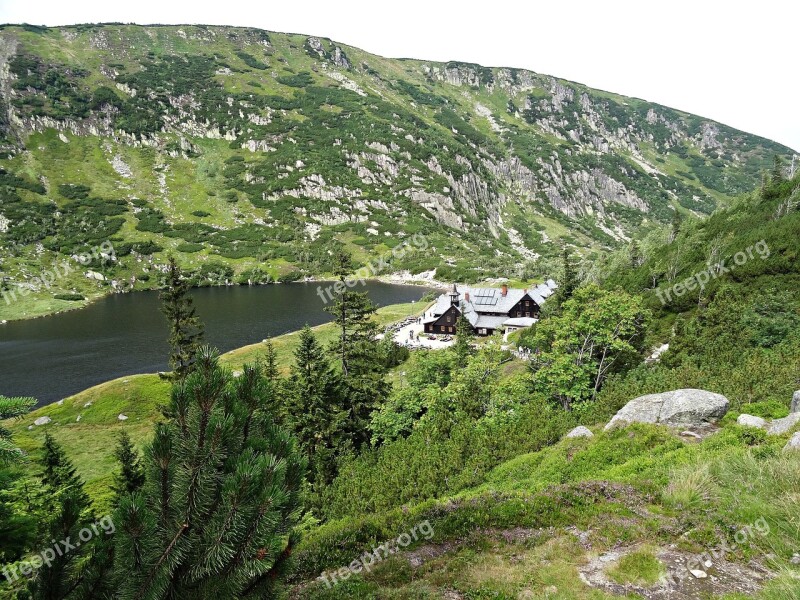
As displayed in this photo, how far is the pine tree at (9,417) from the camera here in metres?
4.74

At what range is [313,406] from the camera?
93.4 feet

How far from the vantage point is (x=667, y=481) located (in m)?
12.2

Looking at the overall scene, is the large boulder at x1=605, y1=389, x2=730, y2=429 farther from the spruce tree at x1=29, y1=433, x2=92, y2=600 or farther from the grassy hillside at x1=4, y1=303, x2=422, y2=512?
the grassy hillside at x1=4, y1=303, x2=422, y2=512

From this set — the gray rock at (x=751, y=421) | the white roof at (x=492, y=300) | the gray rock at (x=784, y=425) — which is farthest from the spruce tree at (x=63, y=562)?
the white roof at (x=492, y=300)

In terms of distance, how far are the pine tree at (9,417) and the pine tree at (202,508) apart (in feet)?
5.86

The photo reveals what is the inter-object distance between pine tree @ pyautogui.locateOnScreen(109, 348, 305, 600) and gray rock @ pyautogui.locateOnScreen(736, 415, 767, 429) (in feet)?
59.4

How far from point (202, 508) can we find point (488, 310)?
80.6m

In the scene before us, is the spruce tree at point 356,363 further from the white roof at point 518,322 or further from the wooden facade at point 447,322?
the white roof at point 518,322

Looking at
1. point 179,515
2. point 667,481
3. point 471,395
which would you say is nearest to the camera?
point 179,515

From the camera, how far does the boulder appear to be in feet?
36.3

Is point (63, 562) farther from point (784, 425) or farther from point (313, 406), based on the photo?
point (313, 406)

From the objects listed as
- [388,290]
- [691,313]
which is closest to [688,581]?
[691,313]

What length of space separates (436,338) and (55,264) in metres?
147

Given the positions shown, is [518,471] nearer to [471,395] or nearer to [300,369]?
[471,395]
